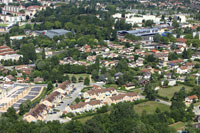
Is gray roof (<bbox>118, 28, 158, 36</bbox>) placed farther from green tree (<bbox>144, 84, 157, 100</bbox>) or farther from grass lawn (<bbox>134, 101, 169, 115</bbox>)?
grass lawn (<bbox>134, 101, 169, 115</bbox>)

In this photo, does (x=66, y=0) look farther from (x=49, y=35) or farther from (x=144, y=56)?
(x=144, y=56)

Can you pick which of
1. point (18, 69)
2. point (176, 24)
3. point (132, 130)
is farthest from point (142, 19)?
point (132, 130)

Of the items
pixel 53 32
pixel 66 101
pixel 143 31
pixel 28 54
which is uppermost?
pixel 143 31

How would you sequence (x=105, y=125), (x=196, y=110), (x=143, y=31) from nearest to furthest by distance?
(x=105, y=125), (x=196, y=110), (x=143, y=31)

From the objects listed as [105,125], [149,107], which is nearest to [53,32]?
[149,107]

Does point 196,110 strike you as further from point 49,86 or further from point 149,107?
point 49,86

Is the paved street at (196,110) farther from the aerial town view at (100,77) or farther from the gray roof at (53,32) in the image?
the gray roof at (53,32)

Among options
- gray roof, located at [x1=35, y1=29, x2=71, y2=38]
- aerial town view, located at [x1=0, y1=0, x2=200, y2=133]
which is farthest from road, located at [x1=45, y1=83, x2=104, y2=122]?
gray roof, located at [x1=35, y1=29, x2=71, y2=38]
